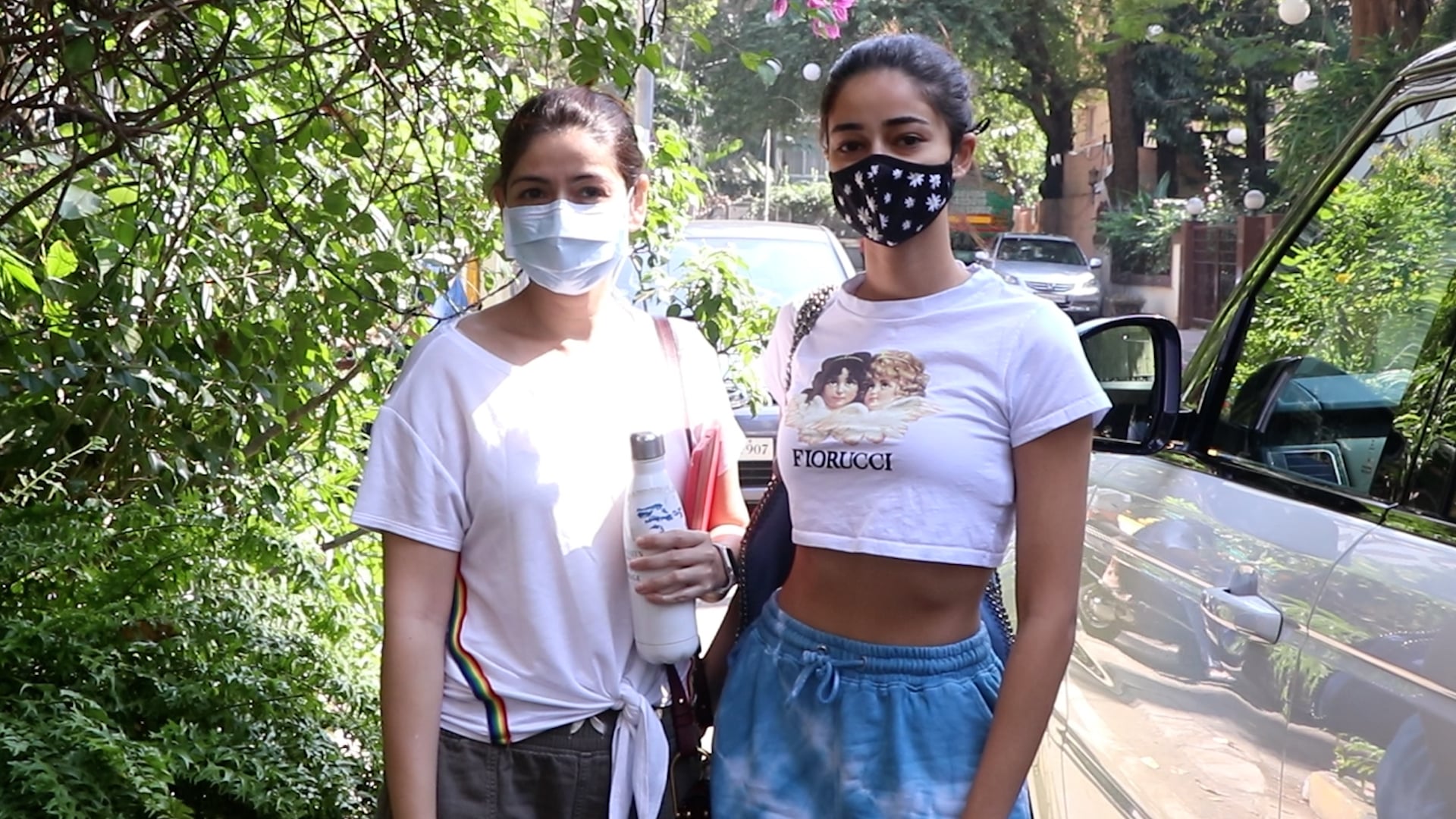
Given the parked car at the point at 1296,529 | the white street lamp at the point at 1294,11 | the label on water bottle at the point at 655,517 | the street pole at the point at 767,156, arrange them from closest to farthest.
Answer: the parked car at the point at 1296,529 < the label on water bottle at the point at 655,517 < the white street lamp at the point at 1294,11 < the street pole at the point at 767,156

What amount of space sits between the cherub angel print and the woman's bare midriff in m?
0.16

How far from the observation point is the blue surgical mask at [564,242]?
7.12 feet

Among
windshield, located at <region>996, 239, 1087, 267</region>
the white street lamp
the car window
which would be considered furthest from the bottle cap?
windshield, located at <region>996, 239, 1087, 267</region>

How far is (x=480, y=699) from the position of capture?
2049 mm

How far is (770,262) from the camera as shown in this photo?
9.18 m

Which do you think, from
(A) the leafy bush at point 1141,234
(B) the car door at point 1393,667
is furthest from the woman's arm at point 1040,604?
(A) the leafy bush at point 1141,234

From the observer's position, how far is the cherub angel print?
195 cm

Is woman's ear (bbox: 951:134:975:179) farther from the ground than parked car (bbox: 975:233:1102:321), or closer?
farther from the ground

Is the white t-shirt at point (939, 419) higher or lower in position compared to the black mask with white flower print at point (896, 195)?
lower

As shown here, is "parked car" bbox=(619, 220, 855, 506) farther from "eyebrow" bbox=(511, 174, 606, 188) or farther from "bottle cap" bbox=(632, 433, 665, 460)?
"bottle cap" bbox=(632, 433, 665, 460)

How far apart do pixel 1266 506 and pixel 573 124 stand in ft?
3.94

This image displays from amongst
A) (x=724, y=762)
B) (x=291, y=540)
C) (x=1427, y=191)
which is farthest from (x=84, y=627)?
(x=1427, y=191)

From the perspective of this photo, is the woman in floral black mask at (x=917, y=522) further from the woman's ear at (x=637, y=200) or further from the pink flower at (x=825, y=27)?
the pink flower at (x=825, y=27)

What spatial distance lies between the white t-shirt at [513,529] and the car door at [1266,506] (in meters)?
0.85
